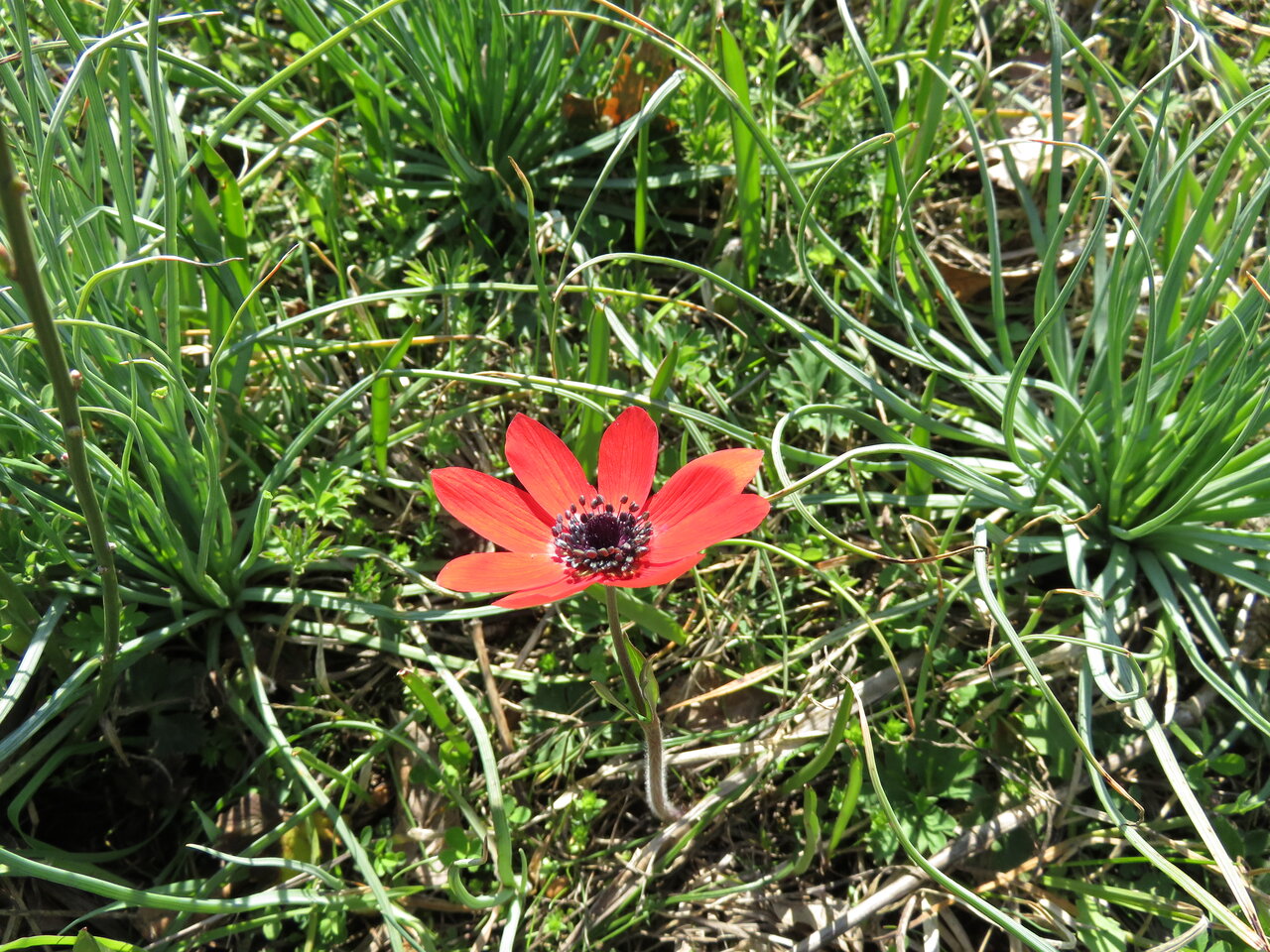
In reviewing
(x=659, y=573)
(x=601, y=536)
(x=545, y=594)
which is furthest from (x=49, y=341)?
(x=601, y=536)

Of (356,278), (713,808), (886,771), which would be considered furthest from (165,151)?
(886,771)

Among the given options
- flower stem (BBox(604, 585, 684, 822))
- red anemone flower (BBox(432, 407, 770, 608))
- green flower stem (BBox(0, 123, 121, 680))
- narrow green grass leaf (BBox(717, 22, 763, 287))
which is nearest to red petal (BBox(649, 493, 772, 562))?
red anemone flower (BBox(432, 407, 770, 608))

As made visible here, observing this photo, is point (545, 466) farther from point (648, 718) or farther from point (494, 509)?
point (648, 718)

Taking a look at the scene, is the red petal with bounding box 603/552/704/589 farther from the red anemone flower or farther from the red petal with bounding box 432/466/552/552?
the red petal with bounding box 432/466/552/552

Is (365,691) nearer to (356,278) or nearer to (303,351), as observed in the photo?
(303,351)

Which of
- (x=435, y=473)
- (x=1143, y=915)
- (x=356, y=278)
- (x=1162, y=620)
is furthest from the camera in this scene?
(x=356, y=278)

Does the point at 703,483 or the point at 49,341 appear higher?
the point at 49,341
